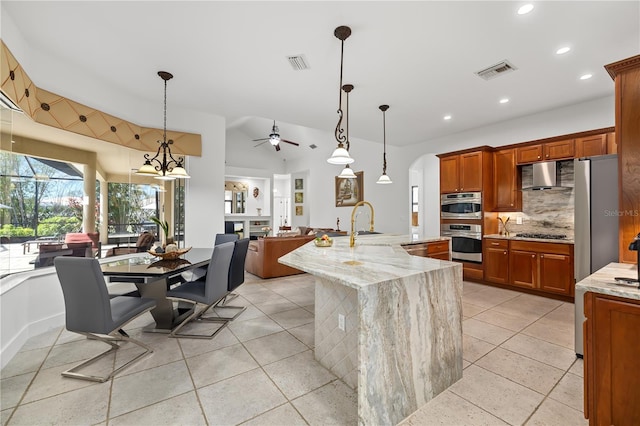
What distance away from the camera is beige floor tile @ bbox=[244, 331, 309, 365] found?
243 cm

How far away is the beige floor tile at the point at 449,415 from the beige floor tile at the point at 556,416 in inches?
9.6

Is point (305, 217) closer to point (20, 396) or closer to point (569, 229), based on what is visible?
point (569, 229)

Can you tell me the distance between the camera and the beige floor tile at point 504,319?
310cm

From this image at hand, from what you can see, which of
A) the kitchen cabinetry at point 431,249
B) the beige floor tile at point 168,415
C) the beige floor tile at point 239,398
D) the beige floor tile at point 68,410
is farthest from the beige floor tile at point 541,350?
the beige floor tile at point 68,410

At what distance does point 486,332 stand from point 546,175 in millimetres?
2997

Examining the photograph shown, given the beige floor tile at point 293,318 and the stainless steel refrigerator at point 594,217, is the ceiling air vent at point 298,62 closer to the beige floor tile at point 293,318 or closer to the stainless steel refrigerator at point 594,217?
the stainless steel refrigerator at point 594,217

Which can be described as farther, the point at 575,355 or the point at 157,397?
the point at 575,355

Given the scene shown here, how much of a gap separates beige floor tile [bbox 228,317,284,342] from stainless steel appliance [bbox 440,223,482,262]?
3778 mm

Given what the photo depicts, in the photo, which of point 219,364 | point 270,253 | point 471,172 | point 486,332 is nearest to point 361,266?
point 219,364

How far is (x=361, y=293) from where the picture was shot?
1521 millimetres

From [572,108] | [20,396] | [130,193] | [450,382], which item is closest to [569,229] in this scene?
[572,108]

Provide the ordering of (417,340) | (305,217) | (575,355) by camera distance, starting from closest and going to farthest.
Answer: (417,340)
(575,355)
(305,217)

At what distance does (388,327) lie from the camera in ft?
5.30

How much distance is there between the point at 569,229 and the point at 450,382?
4.03 meters
